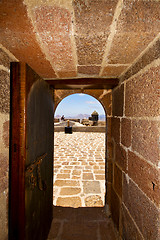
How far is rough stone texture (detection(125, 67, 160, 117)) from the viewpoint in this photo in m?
0.94

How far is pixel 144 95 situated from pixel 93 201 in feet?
8.30

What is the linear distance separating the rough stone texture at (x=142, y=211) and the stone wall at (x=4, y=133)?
1280 millimetres

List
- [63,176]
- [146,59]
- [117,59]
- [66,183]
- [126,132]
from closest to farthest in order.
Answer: [146,59]
[117,59]
[126,132]
[66,183]
[63,176]

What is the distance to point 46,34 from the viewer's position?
2.77 ft

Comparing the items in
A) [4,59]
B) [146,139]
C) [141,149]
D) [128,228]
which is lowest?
[128,228]

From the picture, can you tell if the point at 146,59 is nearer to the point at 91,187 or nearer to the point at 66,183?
the point at 91,187

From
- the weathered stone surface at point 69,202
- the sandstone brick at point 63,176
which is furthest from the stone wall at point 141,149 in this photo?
the sandstone brick at point 63,176

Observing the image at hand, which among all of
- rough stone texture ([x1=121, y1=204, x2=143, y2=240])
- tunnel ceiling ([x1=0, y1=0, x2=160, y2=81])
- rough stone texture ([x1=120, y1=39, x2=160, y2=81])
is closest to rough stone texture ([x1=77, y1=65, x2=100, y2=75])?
tunnel ceiling ([x1=0, y1=0, x2=160, y2=81])

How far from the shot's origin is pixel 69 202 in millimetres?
2559

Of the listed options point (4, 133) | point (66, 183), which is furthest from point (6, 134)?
point (66, 183)

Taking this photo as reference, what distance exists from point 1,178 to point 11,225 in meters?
0.44

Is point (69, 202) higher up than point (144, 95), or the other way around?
point (144, 95)

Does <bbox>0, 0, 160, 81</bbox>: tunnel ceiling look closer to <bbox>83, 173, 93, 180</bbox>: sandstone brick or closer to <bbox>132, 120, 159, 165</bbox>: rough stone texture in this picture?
<bbox>132, 120, 159, 165</bbox>: rough stone texture

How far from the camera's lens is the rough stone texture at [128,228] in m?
1.21
